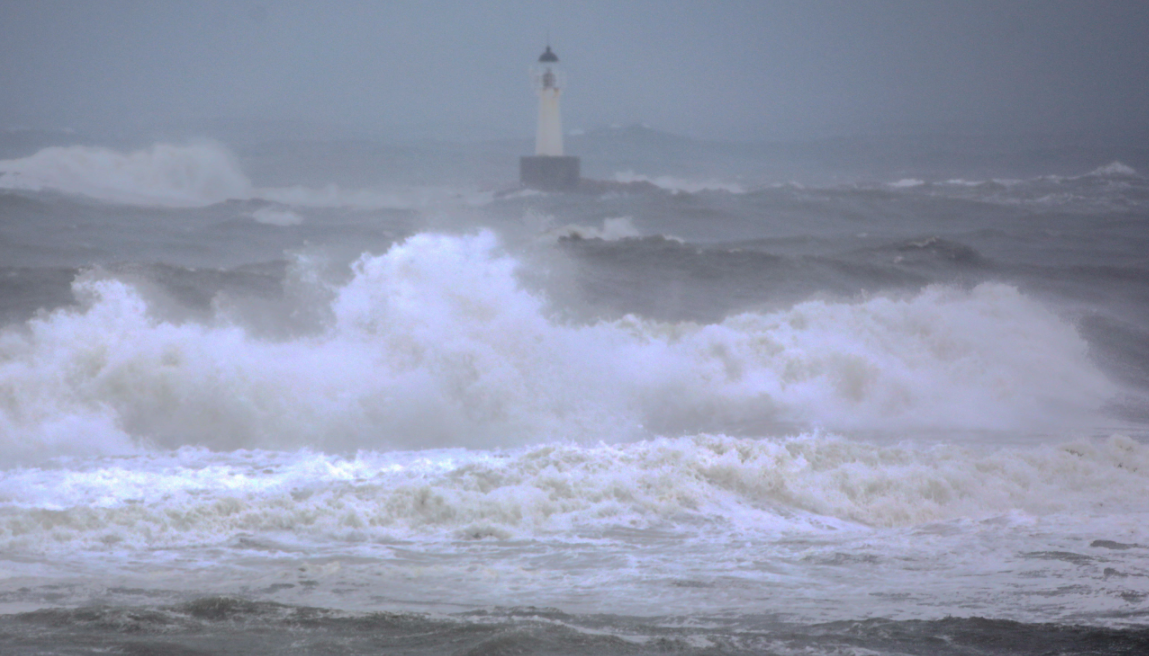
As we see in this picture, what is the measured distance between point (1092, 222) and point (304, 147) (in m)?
23.3

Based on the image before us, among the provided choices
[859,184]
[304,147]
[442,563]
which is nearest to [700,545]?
[442,563]

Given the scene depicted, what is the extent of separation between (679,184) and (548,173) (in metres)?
6.10

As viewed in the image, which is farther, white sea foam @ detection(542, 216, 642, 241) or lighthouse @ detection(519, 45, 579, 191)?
lighthouse @ detection(519, 45, 579, 191)

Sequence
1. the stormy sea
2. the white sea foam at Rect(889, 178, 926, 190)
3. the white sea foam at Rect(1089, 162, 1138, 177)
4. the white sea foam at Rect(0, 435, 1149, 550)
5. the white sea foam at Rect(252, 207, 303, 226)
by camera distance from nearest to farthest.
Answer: the stormy sea < the white sea foam at Rect(0, 435, 1149, 550) < the white sea foam at Rect(252, 207, 303, 226) < the white sea foam at Rect(1089, 162, 1138, 177) < the white sea foam at Rect(889, 178, 926, 190)

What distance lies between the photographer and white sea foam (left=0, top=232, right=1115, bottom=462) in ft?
27.7

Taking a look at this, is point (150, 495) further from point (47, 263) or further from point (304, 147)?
point (304, 147)

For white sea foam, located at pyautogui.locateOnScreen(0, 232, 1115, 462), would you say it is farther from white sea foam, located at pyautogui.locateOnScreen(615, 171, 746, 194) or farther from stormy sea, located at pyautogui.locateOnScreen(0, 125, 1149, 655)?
white sea foam, located at pyautogui.locateOnScreen(615, 171, 746, 194)

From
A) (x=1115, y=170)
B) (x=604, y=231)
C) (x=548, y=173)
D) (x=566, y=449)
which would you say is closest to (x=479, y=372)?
(x=566, y=449)

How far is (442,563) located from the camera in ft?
17.7

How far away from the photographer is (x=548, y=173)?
27.6 meters

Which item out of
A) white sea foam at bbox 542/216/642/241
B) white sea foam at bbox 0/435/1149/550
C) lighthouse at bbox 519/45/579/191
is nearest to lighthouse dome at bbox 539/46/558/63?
lighthouse at bbox 519/45/579/191

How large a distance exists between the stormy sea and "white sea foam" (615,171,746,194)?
33.4 ft

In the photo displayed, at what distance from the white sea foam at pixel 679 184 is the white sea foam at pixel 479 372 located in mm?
17443

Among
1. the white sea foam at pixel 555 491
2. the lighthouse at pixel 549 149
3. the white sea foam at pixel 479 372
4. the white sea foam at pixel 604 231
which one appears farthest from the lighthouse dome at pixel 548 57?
the white sea foam at pixel 555 491
